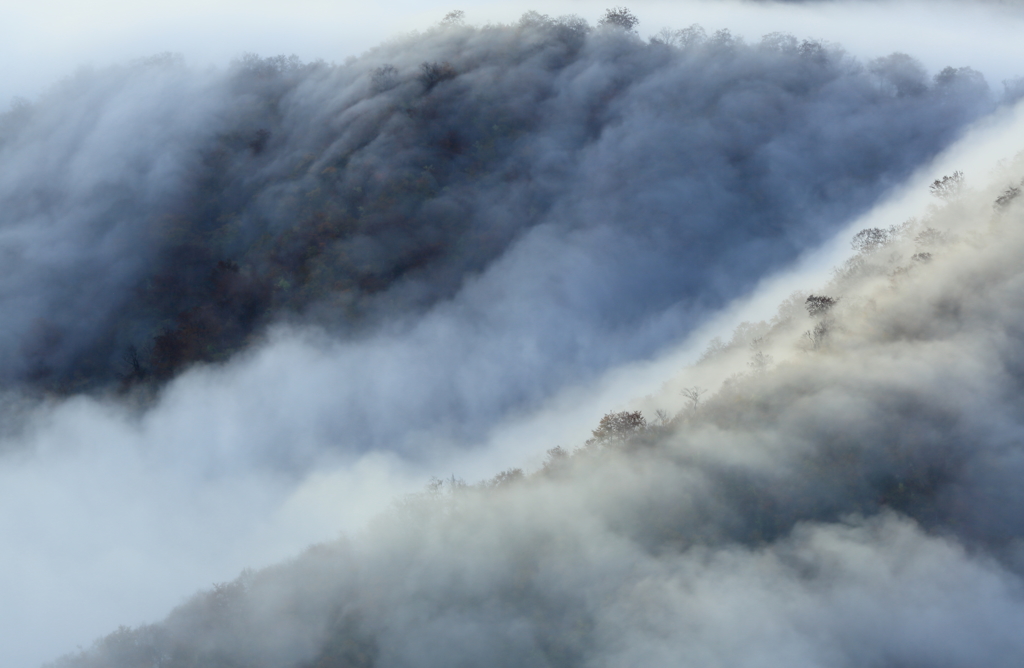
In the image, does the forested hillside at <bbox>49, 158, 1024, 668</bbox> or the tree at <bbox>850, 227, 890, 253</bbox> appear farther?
the tree at <bbox>850, 227, 890, 253</bbox>

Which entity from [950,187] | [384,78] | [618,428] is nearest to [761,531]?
[618,428]

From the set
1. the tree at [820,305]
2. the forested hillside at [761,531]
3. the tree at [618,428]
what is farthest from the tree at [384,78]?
the tree at [820,305]

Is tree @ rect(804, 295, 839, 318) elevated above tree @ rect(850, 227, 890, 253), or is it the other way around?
tree @ rect(850, 227, 890, 253)

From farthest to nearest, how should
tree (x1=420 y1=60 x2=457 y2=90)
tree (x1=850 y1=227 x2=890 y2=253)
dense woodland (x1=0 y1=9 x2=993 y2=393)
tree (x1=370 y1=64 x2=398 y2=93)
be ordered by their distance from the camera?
tree (x1=370 y1=64 x2=398 y2=93), tree (x1=420 y1=60 x2=457 y2=90), dense woodland (x1=0 y1=9 x2=993 y2=393), tree (x1=850 y1=227 x2=890 y2=253)

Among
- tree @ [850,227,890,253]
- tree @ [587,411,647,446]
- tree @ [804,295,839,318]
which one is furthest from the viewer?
tree @ [850,227,890,253]

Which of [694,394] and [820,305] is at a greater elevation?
[820,305]

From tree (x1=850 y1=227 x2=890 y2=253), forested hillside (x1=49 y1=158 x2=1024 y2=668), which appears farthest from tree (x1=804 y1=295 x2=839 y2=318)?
tree (x1=850 y1=227 x2=890 y2=253)

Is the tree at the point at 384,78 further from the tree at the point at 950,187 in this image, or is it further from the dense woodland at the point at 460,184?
the tree at the point at 950,187

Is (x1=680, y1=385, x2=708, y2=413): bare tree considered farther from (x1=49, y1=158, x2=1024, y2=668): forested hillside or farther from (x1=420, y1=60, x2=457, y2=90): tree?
(x1=420, y1=60, x2=457, y2=90): tree

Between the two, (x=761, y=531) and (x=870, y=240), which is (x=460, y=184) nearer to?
(x=870, y=240)

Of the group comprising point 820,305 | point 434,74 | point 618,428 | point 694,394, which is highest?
point 434,74

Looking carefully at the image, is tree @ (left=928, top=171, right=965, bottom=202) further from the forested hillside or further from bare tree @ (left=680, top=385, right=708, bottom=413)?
bare tree @ (left=680, top=385, right=708, bottom=413)

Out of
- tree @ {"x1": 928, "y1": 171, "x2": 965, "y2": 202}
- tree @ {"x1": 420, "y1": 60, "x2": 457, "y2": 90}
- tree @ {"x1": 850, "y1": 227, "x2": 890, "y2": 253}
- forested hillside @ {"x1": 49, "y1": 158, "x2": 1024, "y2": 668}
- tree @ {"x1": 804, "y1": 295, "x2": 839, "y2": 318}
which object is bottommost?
forested hillside @ {"x1": 49, "y1": 158, "x2": 1024, "y2": 668}
